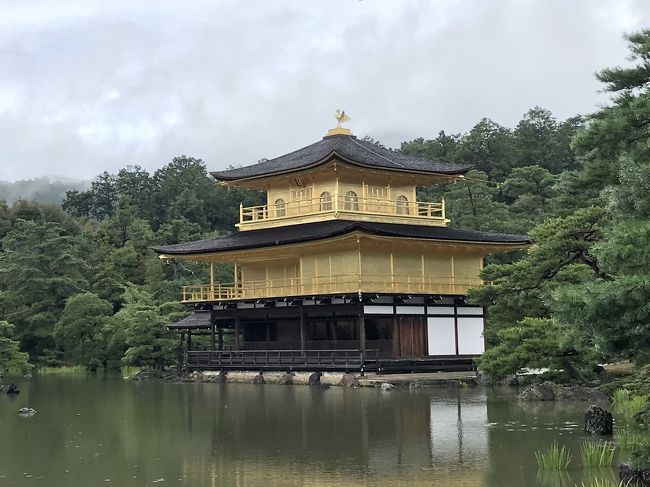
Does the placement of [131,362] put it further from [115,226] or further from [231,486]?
[231,486]

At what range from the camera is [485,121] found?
7450 cm

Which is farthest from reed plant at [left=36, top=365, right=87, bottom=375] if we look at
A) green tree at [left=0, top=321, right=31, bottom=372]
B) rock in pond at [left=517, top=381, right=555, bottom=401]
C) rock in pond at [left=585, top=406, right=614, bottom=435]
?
rock in pond at [left=585, top=406, right=614, bottom=435]

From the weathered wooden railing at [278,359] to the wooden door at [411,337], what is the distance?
6.00 ft

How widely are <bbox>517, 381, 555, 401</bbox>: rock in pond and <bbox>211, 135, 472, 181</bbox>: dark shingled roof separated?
14.4 m

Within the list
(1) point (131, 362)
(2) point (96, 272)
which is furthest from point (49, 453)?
(2) point (96, 272)

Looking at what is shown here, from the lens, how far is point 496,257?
44469 millimetres

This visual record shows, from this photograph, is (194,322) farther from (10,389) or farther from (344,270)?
(10,389)

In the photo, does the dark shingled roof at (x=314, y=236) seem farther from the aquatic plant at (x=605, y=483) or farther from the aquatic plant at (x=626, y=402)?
the aquatic plant at (x=605, y=483)

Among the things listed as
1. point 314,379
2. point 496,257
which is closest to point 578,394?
point 314,379

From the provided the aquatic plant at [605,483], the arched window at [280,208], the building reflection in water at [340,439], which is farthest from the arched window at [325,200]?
the aquatic plant at [605,483]

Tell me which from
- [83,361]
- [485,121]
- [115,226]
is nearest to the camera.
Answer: [83,361]

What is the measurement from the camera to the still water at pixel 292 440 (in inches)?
484

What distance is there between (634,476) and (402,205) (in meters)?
27.7

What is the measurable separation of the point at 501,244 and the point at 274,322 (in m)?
10.2
